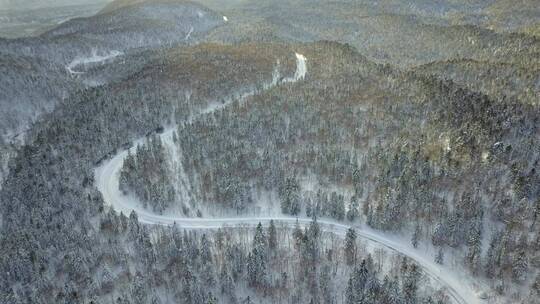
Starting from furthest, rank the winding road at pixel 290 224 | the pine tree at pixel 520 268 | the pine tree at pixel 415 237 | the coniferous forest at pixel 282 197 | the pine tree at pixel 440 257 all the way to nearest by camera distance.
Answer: the pine tree at pixel 415 237
the pine tree at pixel 440 257
the coniferous forest at pixel 282 197
the winding road at pixel 290 224
the pine tree at pixel 520 268

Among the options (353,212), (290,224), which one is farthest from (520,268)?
(290,224)

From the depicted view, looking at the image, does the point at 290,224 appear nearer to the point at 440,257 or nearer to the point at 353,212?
the point at 353,212

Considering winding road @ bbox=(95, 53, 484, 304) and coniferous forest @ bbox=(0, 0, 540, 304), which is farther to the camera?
coniferous forest @ bbox=(0, 0, 540, 304)

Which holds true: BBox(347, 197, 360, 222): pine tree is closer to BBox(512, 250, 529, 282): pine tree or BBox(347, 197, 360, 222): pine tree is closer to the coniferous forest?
the coniferous forest

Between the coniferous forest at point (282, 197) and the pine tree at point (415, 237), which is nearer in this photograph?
the coniferous forest at point (282, 197)

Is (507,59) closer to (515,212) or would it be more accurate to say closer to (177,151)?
(515,212)

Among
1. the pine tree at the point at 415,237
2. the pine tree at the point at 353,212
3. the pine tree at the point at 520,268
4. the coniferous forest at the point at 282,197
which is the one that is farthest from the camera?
the pine tree at the point at 353,212

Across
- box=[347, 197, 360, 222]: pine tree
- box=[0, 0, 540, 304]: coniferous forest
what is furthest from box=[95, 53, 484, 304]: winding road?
box=[347, 197, 360, 222]: pine tree

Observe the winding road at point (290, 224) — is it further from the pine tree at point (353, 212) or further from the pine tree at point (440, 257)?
the pine tree at point (353, 212)

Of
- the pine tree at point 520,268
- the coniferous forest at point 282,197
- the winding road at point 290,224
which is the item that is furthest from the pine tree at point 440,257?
the pine tree at point 520,268
